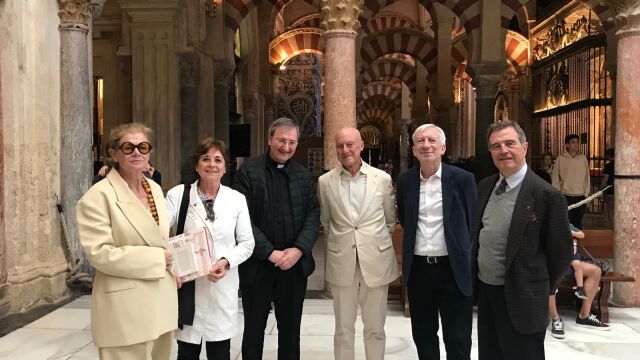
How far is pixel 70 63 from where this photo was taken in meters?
5.23

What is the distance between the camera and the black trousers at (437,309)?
277cm

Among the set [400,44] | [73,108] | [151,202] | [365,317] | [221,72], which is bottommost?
[365,317]

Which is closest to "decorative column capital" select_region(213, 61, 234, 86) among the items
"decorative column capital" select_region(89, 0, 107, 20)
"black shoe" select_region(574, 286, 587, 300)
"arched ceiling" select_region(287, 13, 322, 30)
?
"decorative column capital" select_region(89, 0, 107, 20)

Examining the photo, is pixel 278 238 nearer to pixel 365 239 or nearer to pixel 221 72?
pixel 365 239

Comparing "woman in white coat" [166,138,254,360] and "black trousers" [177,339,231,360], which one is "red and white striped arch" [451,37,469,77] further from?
"black trousers" [177,339,231,360]

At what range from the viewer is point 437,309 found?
2.87m

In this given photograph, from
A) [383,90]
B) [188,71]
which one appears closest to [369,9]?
[188,71]

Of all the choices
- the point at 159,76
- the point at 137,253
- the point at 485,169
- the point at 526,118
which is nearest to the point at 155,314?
the point at 137,253

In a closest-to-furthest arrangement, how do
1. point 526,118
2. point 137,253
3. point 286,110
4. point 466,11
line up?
point 137,253
point 466,11
point 526,118
point 286,110

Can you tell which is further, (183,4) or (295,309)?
(183,4)

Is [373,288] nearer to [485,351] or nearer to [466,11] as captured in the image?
[485,351]

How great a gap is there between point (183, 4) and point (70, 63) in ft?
12.0

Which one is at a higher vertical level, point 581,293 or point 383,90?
point 383,90

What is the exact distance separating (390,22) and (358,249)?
18.0 meters
